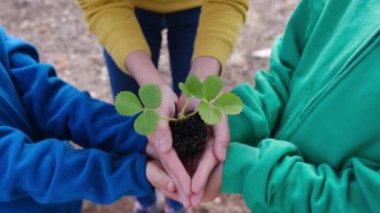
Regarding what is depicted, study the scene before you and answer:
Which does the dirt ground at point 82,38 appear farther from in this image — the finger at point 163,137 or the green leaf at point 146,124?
the green leaf at point 146,124

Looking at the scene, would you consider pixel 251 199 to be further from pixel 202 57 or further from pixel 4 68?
pixel 4 68

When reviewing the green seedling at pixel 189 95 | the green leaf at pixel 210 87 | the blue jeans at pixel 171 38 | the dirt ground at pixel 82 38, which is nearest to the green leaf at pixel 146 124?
the green seedling at pixel 189 95

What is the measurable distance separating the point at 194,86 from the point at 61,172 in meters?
0.36

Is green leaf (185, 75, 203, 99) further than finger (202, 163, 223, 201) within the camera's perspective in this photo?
No

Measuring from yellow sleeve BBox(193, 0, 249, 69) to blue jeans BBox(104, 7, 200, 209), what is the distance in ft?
0.70

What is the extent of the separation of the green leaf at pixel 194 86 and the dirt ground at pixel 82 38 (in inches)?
56.4

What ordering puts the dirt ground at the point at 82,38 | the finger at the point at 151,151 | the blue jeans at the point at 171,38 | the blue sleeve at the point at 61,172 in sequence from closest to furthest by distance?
the blue sleeve at the point at 61,172
the finger at the point at 151,151
the blue jeans at the point at 171,38
the dirt ground at the point at 82,38

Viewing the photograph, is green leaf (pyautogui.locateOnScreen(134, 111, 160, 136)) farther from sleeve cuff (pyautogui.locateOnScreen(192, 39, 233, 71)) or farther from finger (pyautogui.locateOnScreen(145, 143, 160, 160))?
sleeve cuff (pyautogui.locateOnScreen(192, 39, 233, 71))

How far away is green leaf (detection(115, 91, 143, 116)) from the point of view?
82 cm

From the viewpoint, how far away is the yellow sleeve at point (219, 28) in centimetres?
114

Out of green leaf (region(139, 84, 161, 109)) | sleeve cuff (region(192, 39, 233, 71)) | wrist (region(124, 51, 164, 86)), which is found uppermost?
green leaf (region(139, 84, 161, 109))

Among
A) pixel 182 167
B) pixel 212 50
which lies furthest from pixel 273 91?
pixel 182 167

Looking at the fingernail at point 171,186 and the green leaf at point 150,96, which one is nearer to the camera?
the green leaf at point 150,96

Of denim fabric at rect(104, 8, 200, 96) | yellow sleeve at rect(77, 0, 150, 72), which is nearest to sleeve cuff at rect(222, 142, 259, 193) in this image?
yellow sleeve at rect(77, 0, 150, 72)
